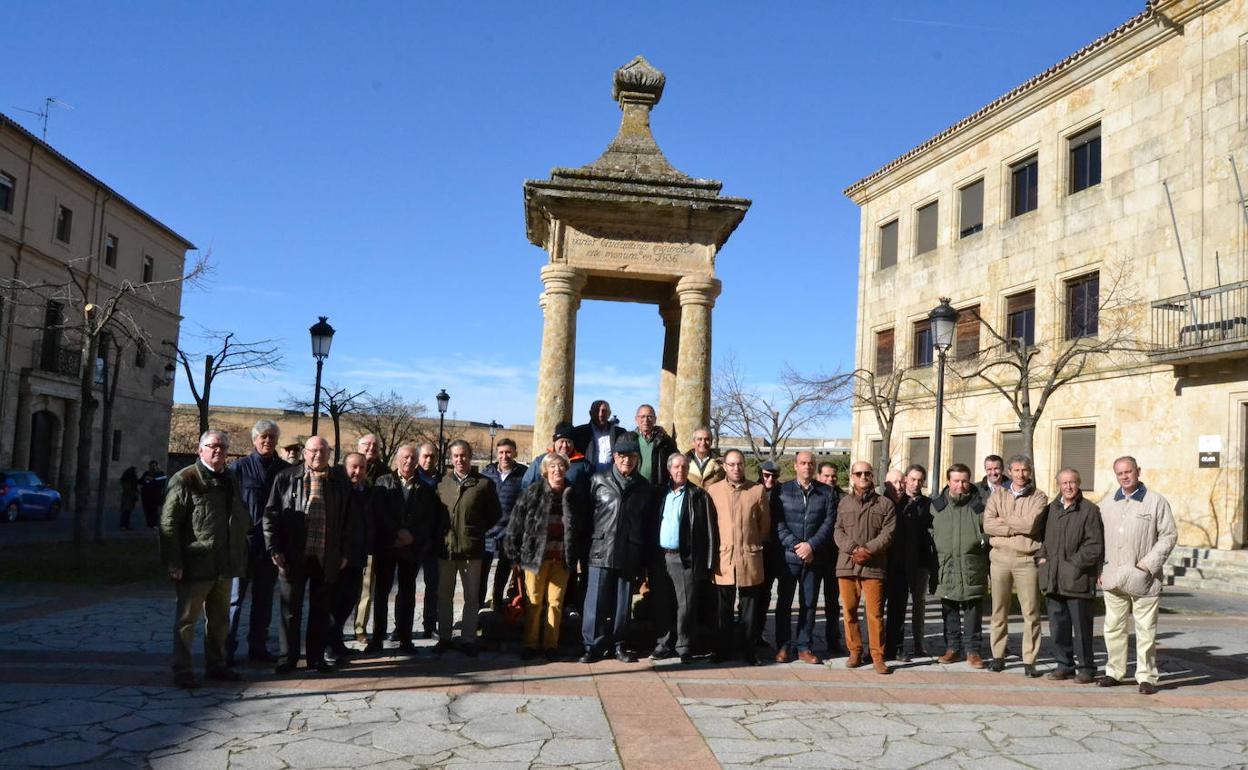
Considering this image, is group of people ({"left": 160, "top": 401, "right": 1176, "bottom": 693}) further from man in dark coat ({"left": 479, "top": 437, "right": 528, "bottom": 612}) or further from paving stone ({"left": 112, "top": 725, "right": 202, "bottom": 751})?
paving stone ({"left": 112, "top": 725, "right": 202, "bottom": 751})

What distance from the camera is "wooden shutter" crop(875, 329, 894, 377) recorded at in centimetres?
2661

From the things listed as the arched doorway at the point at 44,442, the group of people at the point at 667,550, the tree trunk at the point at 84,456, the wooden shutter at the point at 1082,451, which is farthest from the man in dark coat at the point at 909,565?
the arched doorway at the point at 44,442

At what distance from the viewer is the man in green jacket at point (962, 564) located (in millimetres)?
7863

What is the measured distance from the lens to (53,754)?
4.62 meters

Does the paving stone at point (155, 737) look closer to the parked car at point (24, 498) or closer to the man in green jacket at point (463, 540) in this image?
the man in green jacket at point (463, 540)

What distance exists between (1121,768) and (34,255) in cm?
3404

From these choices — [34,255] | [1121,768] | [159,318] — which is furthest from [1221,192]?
[159,318]

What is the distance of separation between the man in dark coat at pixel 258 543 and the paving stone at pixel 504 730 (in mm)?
2240

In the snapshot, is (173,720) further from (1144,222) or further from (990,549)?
(1144,222)

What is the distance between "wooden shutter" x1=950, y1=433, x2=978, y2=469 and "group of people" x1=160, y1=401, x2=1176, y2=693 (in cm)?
1625

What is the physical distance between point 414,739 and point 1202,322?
17.2 m

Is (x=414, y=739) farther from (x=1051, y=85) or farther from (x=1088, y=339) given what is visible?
(x=1051, y=85)

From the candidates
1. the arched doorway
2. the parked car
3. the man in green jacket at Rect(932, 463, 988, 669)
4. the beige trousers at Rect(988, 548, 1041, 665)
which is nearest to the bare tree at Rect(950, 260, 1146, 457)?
the man in green jacket at Rect(932, 463, 988, 669)

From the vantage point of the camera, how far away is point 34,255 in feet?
101
